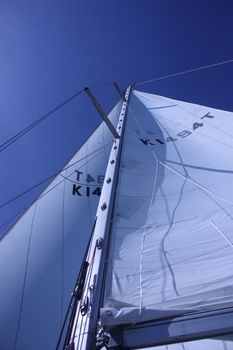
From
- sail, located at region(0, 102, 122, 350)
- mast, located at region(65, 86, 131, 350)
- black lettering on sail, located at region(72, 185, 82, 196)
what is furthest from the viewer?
black lettering on sail, located at region(72, 185, 82, 196)

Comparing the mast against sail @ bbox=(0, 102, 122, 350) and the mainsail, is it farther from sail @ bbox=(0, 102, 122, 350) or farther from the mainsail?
sail @ bbox=(0, 102, 122, 350)

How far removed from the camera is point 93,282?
1.55 meters

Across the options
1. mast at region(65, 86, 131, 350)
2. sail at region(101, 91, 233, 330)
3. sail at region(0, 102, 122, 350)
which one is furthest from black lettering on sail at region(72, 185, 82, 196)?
mast at region(65, 86, 131, 350)

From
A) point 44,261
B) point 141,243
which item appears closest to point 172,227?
point 141,243

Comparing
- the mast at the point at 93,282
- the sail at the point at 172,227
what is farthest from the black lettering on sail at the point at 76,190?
the mast at the point at 93,282

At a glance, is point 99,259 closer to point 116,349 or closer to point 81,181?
point 116,349

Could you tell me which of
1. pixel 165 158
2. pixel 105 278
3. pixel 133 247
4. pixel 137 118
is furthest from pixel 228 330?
pixel 137 118

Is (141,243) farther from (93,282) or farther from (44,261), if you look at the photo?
(44,261)

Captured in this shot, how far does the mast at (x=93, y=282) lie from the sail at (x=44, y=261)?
56 cm

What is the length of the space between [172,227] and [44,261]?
1.10 meters

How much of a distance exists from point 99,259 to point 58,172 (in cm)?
215

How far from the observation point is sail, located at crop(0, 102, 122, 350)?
2010 millimetres

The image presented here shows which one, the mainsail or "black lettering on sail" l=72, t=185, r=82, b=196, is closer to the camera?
the mainsail

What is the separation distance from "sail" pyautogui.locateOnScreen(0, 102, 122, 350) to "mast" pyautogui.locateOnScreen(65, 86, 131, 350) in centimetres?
56
